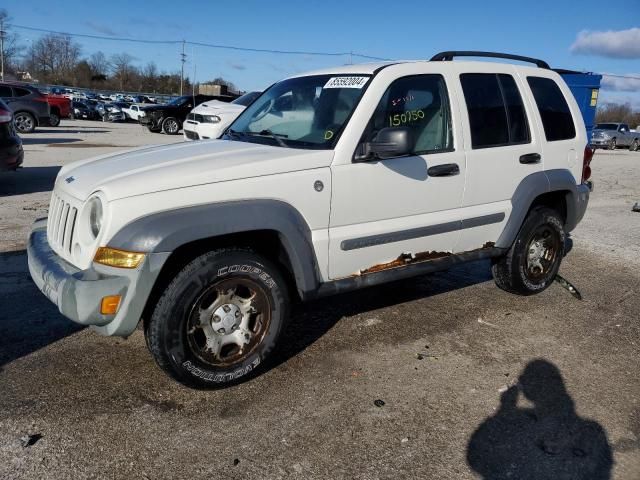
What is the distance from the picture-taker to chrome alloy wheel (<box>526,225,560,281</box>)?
500 centimetres

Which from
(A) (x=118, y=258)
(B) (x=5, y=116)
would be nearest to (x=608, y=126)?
(B) (x=5, y=116)

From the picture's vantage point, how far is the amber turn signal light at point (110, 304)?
9.66 feet

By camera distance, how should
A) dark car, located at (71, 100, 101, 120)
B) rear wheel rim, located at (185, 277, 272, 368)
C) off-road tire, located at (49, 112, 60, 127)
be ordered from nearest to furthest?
rear wheel rim, located at (185, 277, 272, 368) < off-road tire, located at (49, 112, 60, 127) < dark car, located at (71, 100, 101, 120)

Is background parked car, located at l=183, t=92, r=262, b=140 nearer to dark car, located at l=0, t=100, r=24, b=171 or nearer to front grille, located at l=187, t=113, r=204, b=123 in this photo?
front grille, located at l=187, t=113, r=204, b=123

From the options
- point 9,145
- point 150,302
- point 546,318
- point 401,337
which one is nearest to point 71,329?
point 150,302

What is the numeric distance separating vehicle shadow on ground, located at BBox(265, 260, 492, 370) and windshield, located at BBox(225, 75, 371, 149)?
4.26ft

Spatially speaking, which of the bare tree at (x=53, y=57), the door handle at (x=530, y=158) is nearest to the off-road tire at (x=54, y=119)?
the door handle at (x=530, y=158)

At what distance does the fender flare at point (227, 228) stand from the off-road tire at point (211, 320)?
6.1 inches

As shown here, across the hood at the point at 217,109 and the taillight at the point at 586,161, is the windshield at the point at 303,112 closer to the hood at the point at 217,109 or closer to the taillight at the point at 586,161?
the taillight at the point at 586,161

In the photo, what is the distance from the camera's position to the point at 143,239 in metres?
2.93

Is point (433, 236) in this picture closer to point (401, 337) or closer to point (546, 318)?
point (401, 337)

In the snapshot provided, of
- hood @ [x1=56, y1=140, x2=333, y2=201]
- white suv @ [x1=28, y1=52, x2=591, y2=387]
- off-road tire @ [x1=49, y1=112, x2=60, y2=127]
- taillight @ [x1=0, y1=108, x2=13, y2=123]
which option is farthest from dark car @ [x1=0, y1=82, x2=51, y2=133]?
hood @ [x1=56, y1=140, x2=333, y2=201]

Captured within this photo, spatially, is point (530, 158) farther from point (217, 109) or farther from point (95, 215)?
point (217, 109)

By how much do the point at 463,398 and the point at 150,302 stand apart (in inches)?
74.7
